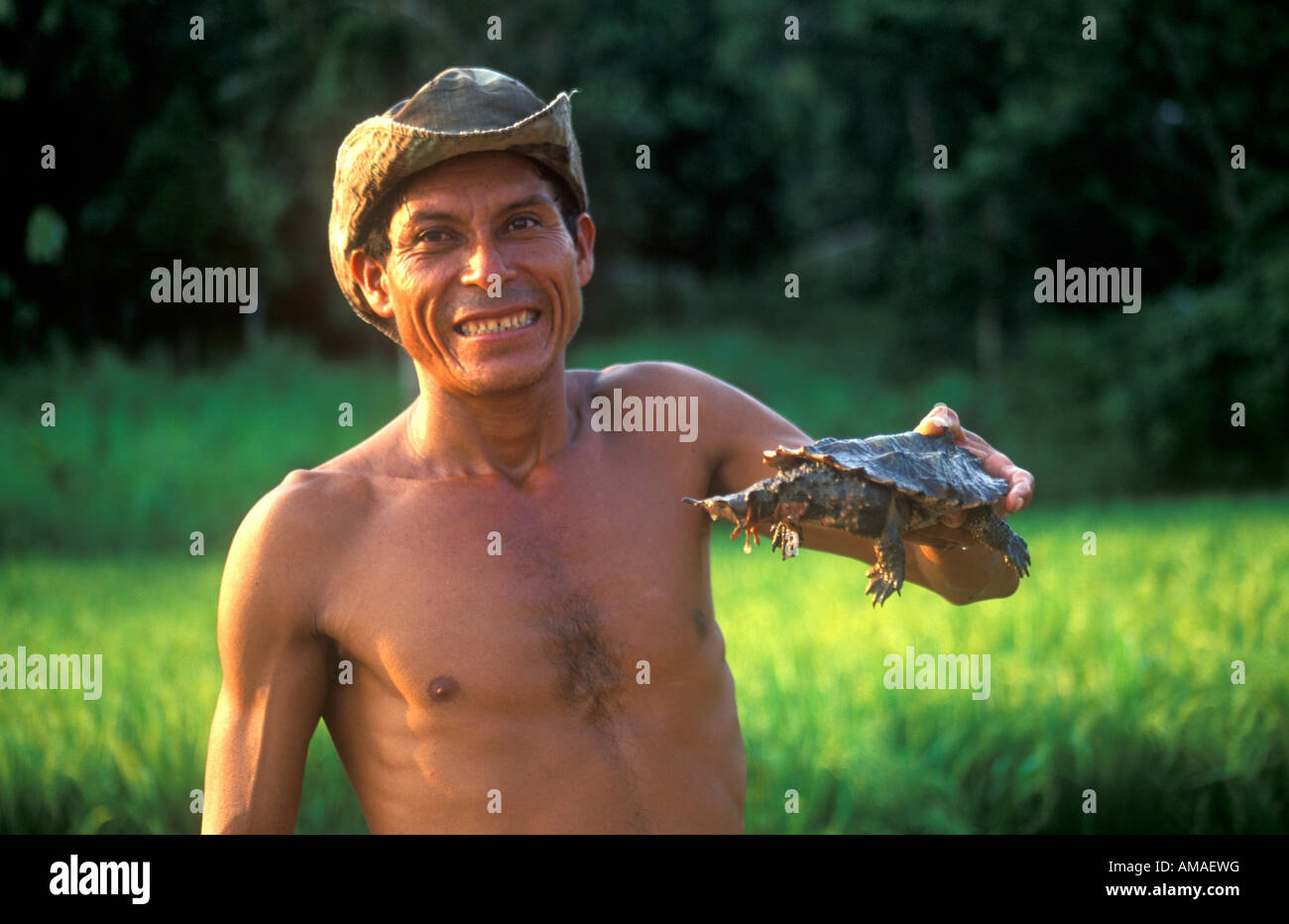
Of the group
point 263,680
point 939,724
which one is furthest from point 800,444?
point 939,724

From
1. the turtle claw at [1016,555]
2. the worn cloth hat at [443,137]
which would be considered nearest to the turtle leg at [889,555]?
the turtle claw at [1016,555]

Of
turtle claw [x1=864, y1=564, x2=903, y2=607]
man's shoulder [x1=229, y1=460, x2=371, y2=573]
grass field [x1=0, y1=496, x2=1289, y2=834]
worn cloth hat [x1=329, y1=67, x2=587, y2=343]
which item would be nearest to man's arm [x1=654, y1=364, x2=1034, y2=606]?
turtle claw [x1=864, y1=564, x2=903, y2=607]

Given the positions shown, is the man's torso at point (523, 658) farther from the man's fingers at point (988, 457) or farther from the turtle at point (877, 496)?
the man's fingers at point (988, 457)

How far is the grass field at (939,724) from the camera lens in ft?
17.7

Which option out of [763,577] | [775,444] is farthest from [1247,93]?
[775,444]

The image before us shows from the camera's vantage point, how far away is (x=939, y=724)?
19.4 ft

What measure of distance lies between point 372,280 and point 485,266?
365mm

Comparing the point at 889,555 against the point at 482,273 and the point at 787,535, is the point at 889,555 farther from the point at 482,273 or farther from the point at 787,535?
the point at 482,273

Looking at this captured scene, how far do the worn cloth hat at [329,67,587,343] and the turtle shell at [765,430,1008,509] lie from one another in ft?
2.57

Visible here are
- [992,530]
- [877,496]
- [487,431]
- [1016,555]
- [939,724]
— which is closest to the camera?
[877,496]

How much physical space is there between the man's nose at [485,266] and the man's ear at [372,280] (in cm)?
27

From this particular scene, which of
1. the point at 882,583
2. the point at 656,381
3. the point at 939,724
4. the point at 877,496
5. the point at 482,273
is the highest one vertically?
the point at 482,273

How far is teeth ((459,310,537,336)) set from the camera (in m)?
2.59

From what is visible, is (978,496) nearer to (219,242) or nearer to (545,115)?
(545,115)
